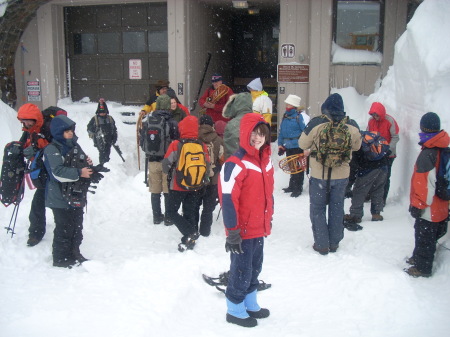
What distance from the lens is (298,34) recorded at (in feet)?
33.1

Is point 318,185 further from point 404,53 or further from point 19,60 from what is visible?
point 19,60

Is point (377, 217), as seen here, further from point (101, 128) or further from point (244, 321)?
point (101, 128)

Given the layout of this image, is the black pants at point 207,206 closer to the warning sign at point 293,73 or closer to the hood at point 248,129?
the hood at point 248,129

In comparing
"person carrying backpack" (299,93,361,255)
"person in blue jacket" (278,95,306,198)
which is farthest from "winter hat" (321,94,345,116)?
"person in blue jacket" (278,95,306,198)

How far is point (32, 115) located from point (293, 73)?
6438mm

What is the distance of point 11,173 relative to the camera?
514cm

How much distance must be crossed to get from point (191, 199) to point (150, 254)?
2.69ft

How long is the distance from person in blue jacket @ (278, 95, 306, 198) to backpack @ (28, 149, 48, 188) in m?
3.90

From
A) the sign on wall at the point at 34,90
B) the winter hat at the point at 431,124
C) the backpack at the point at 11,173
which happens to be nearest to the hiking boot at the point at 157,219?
the backpack at the point at 11,173

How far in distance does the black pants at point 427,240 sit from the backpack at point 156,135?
336 cm

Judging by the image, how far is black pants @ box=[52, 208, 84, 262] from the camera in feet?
15.8

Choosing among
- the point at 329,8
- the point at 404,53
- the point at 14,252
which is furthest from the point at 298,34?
the point at 14,252

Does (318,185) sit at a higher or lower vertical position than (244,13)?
lower

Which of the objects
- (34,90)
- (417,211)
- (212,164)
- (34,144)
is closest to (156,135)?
(212,164)
